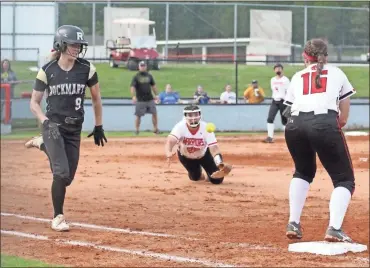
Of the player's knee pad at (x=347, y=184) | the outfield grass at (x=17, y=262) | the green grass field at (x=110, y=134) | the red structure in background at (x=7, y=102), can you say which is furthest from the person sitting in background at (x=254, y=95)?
the player's knee pad at (x=347, y=184)

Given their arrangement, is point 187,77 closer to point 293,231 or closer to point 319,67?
point 293,231

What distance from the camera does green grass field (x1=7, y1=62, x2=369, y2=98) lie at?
2511 cm

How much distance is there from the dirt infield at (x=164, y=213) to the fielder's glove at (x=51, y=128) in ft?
3.84

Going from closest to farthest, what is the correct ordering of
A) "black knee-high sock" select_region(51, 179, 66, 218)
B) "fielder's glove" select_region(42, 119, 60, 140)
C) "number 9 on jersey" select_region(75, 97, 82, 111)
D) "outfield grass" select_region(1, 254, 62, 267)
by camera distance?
"number 9 on jersey" select_region(75, 97, 82, 111) → "fielder's glove" select_region(42, 119, 60, 140) → "outfield grass" select_region(1, 254, 62, 267) → "black knee-high sock" select_region(51, 179, 66, 218)

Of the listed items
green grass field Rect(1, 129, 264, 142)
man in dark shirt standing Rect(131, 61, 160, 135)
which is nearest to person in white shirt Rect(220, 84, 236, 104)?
green grass field Rect(1, 129, 264, 142)

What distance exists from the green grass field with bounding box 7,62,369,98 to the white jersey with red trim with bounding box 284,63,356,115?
16.0m

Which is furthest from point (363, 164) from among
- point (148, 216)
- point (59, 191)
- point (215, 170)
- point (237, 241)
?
Answer: point (59, 191)

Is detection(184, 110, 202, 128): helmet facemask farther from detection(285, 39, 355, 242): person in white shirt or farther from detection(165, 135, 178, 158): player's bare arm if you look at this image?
detection(285, 39, 355, 242): person in white shirt

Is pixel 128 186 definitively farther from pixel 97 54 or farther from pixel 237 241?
pixel 97 54

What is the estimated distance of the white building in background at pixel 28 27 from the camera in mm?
12607

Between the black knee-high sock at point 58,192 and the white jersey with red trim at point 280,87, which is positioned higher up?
the white jersey with red trim at point 280,87

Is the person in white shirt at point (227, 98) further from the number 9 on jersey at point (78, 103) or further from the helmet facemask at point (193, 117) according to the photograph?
the number 9 on jersey at point (78, 103)

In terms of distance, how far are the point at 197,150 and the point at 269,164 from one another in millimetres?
4067

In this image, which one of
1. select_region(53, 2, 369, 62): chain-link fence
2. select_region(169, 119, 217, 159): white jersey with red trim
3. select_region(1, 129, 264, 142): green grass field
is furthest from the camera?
select_region(53, 2, 369, 62): chain-link fence
